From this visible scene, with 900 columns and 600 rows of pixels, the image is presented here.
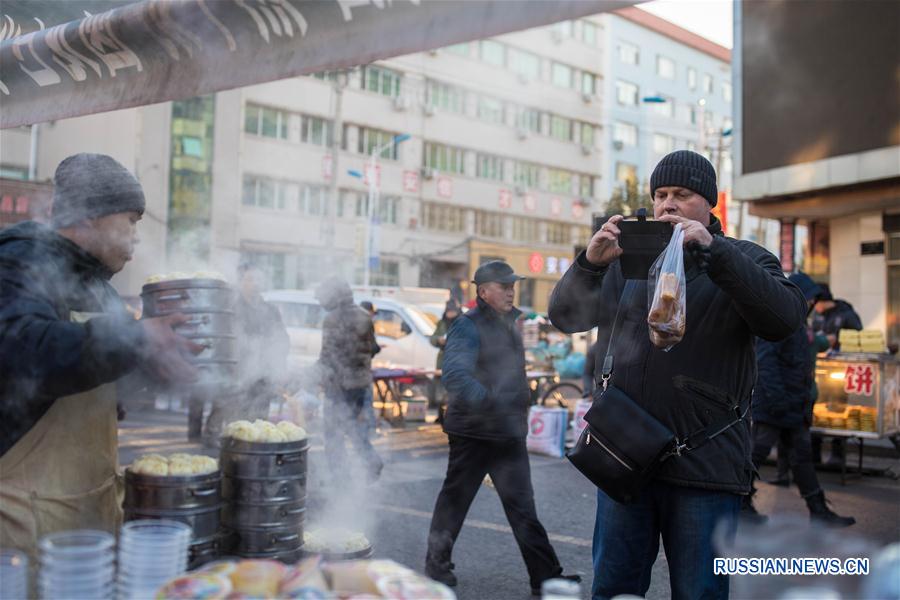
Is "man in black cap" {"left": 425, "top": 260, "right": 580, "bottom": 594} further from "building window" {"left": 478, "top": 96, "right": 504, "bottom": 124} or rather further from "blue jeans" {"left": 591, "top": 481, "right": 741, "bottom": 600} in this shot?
"blue jeans" {"left": 591, "top": 481, "right": 741, "bottom": 600}

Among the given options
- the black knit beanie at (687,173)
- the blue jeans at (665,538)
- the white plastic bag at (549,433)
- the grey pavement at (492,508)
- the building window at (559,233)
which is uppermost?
the building window at (559,233)

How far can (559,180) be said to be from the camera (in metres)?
11.0

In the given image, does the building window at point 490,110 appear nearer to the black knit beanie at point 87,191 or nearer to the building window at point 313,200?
the black knit beanie at point 87,191

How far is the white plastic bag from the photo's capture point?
9.50 m

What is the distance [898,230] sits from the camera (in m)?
14.1

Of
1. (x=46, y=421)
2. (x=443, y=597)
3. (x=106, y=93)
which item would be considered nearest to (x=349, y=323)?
(x=106, y=93)

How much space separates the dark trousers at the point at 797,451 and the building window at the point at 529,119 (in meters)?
3.33

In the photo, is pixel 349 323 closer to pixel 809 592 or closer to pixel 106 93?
pixel 106 93

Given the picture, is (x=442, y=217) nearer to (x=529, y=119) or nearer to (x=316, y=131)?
(x=316, y=131)

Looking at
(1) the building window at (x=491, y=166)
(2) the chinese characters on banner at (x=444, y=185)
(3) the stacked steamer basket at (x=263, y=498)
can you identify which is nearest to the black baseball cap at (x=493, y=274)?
(3) the stacked steamer basket at (x=263, y=498)

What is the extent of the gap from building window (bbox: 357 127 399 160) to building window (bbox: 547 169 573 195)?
5253 millimetres

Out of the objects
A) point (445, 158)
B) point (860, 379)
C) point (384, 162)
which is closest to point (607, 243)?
point (445, 158)

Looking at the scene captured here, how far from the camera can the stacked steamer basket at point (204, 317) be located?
2643 millimetres

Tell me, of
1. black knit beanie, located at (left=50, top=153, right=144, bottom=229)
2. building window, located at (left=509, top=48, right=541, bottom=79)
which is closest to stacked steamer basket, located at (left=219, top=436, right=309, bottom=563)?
black knit beanie, located at (left=50, top=153, right=144, bottom=229)
